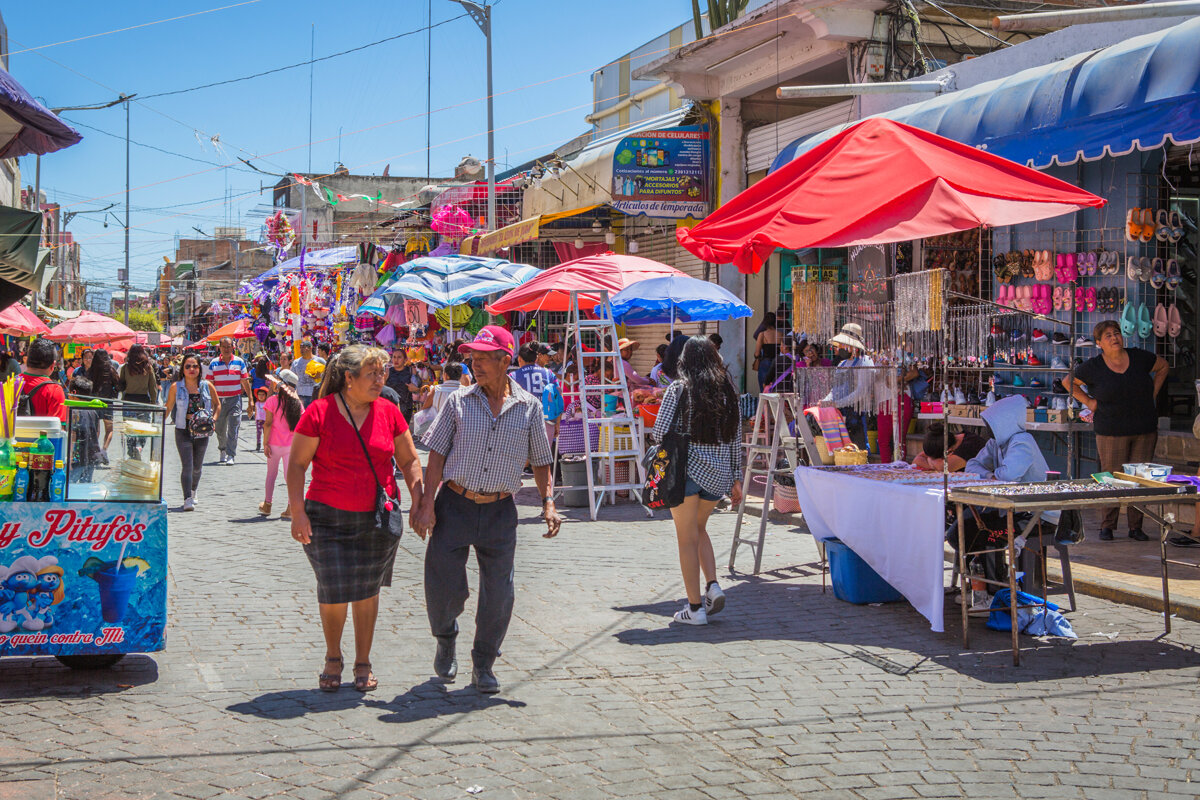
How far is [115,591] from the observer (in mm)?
5836

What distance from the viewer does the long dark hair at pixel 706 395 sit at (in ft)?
23.4

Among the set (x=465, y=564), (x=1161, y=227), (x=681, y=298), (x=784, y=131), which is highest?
(x=784, y=131)

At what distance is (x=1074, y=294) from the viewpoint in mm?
11086

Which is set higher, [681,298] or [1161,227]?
[1161,227]

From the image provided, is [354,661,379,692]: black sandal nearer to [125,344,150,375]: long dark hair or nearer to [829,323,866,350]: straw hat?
[829,323,866,350]: straw hat

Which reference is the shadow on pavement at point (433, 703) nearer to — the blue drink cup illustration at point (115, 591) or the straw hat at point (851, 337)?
the blue drink cup illustration at point (115, 591)

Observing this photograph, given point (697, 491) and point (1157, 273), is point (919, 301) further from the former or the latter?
point (1157, 273)

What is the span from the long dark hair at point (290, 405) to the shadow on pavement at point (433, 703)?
16.7 feet

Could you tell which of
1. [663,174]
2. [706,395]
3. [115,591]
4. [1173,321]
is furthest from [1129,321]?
[115,591]

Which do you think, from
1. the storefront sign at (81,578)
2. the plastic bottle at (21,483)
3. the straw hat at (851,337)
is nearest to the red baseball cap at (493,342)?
the storefront sign at (81,578)

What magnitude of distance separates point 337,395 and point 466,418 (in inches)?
25.8

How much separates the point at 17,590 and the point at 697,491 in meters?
3.87

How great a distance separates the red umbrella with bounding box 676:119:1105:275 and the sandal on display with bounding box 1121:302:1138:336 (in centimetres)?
346

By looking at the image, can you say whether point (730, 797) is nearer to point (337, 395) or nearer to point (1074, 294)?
point (337, 395)
